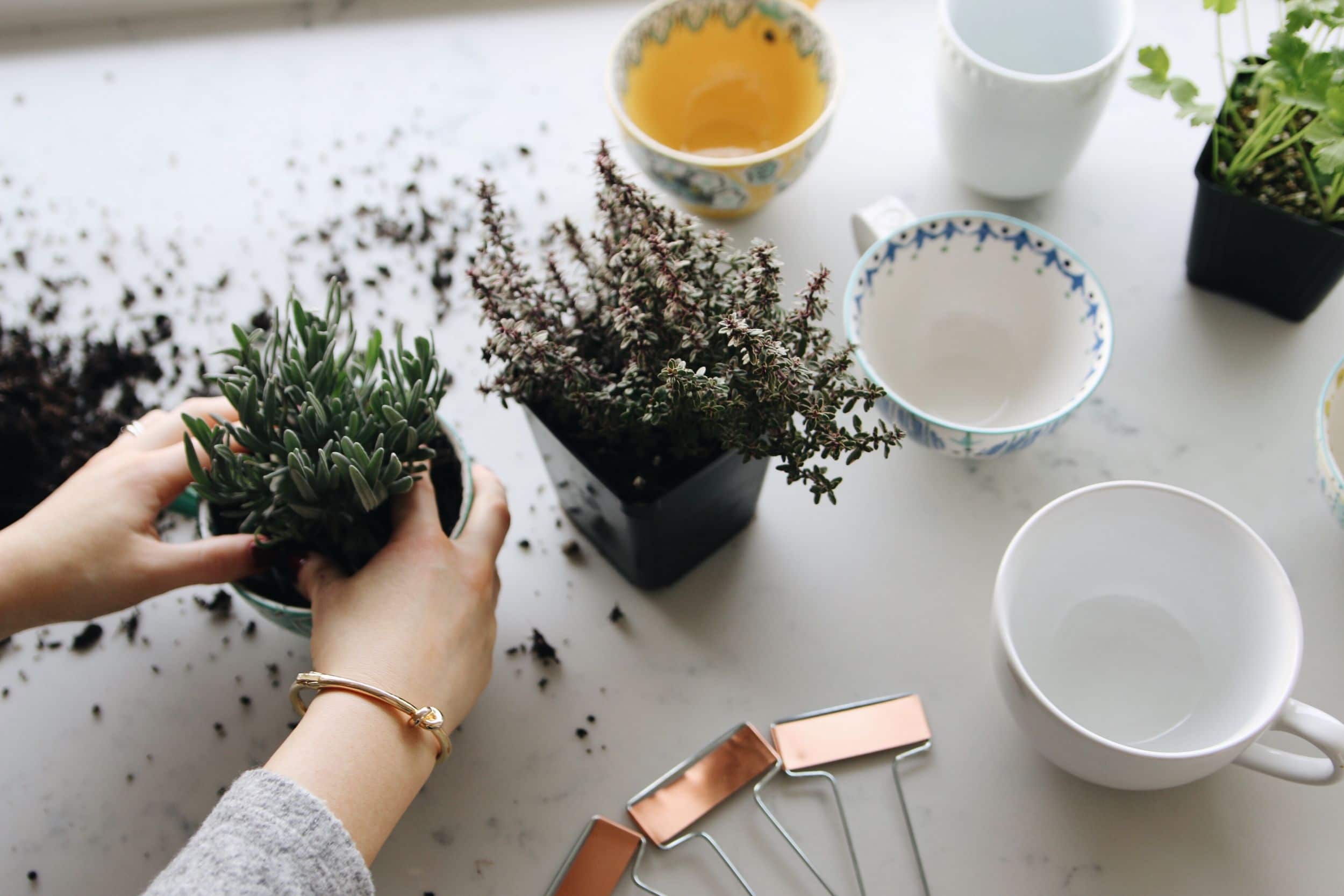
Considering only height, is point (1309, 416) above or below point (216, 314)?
below

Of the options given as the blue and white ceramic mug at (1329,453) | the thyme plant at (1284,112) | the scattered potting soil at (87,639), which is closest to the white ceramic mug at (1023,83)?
the thyme plant at (1284,112)

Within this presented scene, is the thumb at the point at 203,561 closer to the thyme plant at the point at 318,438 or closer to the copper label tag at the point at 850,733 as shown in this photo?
the thyme plant at the point at 318,438

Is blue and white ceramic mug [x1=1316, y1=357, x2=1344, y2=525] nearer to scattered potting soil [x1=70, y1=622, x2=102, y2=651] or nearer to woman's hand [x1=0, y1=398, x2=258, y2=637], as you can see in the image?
woman's hand [x1=0, y1=398, x2=258, y2=637]

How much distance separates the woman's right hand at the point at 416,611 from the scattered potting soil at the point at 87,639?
9.9 inches

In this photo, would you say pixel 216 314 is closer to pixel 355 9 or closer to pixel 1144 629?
pixel 355 9

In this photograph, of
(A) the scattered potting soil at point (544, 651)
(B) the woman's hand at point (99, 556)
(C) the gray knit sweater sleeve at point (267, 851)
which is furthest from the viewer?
(A) the scattered potting soil at point (544, 651)

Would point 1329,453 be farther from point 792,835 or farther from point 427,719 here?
point 427,719

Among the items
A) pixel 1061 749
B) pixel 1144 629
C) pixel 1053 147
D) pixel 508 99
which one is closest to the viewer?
pixel 1061 749

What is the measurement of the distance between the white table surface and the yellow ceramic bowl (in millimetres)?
76

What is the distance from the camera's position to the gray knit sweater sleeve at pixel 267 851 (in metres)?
0.51

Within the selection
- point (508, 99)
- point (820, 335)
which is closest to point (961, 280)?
point (820, 335)

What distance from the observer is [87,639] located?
0.76 metres

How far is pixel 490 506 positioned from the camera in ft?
2.18

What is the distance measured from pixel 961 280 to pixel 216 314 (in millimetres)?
695
